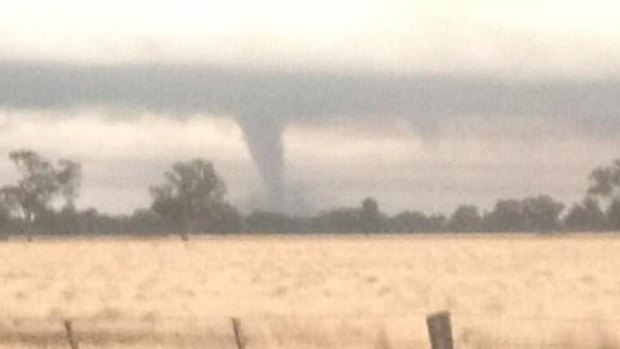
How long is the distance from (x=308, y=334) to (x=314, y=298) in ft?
41.3

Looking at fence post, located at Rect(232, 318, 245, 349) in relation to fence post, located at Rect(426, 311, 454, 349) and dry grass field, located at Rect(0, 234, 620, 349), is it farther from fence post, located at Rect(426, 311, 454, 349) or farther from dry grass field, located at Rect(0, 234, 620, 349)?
fence post, located at Rect(426, 311, 454, 349)

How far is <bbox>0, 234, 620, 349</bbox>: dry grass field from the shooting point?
2155 cm

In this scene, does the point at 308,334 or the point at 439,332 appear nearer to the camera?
the point at 439,332

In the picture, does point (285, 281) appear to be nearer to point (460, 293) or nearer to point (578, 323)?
point (460, 293)

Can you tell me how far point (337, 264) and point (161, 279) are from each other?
1256cm

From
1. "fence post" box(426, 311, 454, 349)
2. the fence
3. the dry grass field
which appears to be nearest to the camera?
"fence post" box(426, 311, 454, 349)

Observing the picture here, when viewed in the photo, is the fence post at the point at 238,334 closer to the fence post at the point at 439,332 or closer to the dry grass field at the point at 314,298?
the dry grass field at the point at 314,298

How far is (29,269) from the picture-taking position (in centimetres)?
5153

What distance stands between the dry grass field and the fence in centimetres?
3

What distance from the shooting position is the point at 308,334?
2162cm

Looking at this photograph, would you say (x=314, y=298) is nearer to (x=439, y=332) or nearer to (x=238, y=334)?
(x=238, y=334)

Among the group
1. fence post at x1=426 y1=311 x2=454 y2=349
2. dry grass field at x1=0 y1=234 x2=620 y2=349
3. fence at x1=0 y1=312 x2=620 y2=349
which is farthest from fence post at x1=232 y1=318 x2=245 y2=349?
fence post at x1=426 y1=311 x2=454 y2=349

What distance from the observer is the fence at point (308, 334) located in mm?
20375

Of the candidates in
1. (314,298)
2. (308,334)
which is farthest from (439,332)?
(314,298)
